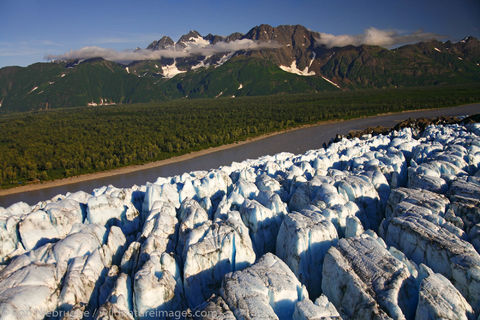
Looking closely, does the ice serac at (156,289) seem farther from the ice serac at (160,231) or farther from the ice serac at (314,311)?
the ice serac at (314,311)

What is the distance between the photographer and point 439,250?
954 centimetres

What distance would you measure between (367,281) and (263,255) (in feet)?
9.66

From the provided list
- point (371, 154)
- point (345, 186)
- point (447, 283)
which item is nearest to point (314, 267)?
point (447, 283)

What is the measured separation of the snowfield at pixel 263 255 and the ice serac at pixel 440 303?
0.03m

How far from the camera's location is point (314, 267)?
1086 cm

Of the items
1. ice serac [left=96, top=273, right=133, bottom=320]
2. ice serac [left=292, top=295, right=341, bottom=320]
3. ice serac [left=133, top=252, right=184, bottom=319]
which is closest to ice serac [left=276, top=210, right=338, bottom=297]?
ice serac [left=292, top=295, right=341, bottom=320]

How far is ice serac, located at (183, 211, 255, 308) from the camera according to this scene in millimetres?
10344

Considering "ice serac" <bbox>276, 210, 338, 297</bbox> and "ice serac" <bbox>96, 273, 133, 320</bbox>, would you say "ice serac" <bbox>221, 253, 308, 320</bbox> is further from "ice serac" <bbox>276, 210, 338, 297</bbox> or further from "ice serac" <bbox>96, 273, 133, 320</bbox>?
"ice serac" <bbox>96, 273, 133, 320</bbox>

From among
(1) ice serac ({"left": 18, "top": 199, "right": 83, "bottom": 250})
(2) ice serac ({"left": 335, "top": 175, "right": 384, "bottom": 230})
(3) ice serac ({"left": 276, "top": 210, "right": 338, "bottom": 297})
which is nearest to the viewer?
(3) ice serac ({"left": 276, "top": 210, "right": 338, "bottom": 297})

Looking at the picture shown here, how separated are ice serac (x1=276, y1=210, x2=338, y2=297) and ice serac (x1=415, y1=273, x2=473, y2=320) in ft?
11.1

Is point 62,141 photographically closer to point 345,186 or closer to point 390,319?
point 345,186

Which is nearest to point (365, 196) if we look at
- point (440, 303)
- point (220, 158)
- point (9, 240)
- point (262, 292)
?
point (440, 303)

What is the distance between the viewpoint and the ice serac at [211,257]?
10344 mm

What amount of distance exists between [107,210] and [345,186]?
11.2 m
